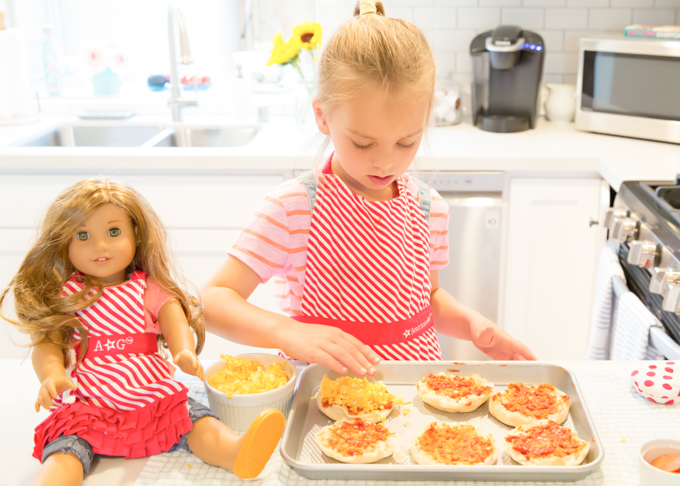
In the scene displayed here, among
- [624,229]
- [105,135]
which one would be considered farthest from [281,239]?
[105,135]

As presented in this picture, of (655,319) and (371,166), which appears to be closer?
(371,166)

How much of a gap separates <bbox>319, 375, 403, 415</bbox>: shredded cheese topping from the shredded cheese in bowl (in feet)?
0.19

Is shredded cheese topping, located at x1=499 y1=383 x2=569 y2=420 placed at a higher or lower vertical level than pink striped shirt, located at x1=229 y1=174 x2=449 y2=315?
lower

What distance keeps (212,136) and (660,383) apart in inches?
85.5

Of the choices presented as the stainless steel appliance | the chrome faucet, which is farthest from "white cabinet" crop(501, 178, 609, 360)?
the chrome faucet

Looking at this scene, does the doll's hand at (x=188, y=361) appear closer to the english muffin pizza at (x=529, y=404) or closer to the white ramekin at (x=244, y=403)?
the white ramekin at (x=244, y=403)

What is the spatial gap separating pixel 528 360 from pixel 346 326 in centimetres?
30

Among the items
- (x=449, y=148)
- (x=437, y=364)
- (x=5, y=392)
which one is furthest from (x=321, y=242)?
(x=449, y=148)

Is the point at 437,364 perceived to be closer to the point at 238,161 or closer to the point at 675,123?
the point at 238,161

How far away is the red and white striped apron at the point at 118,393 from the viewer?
760 millimetres

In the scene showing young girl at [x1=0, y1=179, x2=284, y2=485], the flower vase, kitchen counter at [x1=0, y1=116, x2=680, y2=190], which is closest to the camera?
young girl at [x1=0, y1=179, x2=284, y2=485]

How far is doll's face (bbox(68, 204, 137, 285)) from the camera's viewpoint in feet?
2.55

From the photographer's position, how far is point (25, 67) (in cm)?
265

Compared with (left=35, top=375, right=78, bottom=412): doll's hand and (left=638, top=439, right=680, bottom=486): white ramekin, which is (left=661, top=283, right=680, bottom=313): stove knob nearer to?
(left=638, top=439, right=680, bottom=486): white ramekin
